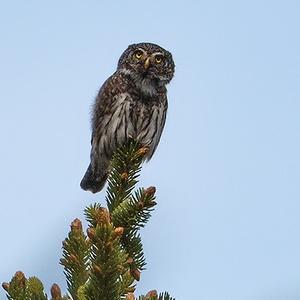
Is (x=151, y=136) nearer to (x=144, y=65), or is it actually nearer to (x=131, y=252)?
(x=144, y=65)

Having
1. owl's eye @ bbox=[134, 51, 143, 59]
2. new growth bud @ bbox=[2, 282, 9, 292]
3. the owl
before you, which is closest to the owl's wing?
the owl

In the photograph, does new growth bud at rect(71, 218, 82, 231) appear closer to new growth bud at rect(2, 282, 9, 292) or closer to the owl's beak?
new growth bud at rect(2, 282, 9, 292)

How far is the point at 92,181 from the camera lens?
21.5ft

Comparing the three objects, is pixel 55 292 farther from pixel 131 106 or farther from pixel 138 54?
pixel 138 54

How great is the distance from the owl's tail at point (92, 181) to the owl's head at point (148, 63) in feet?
3.20

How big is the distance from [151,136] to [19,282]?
12.3ft

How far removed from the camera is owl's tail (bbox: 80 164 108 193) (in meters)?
6.49

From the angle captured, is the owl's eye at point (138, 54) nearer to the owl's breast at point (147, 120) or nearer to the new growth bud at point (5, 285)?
the owl's breast at point (147, 120)

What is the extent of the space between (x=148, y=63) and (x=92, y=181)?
3.94ft

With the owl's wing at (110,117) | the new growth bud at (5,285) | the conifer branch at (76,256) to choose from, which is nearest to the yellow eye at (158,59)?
the owl's wing at (110,117)

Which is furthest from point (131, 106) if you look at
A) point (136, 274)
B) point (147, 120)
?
point (136, 274)

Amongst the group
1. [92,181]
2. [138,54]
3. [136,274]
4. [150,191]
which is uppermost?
[138,54]

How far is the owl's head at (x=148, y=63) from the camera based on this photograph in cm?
623

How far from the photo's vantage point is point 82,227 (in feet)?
7.76
